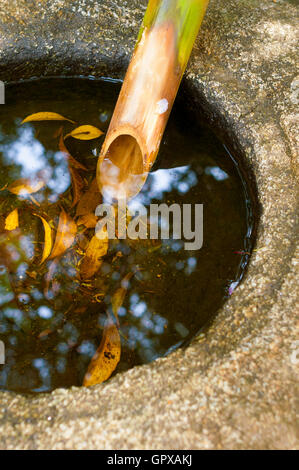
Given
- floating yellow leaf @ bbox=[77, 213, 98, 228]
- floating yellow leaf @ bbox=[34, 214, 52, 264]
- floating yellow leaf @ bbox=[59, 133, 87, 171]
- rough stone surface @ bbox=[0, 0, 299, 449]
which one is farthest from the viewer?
floating yellow leaf @ bbox=[59, 133, 87, 171]

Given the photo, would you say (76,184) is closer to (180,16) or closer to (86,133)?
(86,133)

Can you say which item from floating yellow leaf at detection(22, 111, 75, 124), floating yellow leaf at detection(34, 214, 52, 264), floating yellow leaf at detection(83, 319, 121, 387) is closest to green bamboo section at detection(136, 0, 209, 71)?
floating yellow leaf at detection(22, 111, 75, 124)

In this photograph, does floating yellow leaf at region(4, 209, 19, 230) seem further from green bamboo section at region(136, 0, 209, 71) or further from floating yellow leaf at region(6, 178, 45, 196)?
green bamboo section at region(136, 0, 209, 71)

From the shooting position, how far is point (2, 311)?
157 cm

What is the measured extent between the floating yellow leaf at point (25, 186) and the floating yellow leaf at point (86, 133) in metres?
0.31

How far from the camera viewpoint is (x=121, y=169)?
76.0 inches

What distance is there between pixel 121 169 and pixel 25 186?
43cm

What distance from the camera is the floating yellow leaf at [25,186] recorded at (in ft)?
6.23

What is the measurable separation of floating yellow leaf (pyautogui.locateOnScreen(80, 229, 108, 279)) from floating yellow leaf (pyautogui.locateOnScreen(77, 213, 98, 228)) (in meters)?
0.06

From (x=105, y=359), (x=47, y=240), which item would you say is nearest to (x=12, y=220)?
(x=47, y=240)

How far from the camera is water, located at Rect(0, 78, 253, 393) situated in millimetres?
1506

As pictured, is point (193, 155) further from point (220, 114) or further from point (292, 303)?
point (292, 303)

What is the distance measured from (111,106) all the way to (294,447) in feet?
5.63

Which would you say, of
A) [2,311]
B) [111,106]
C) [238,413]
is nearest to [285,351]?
[238,413]
